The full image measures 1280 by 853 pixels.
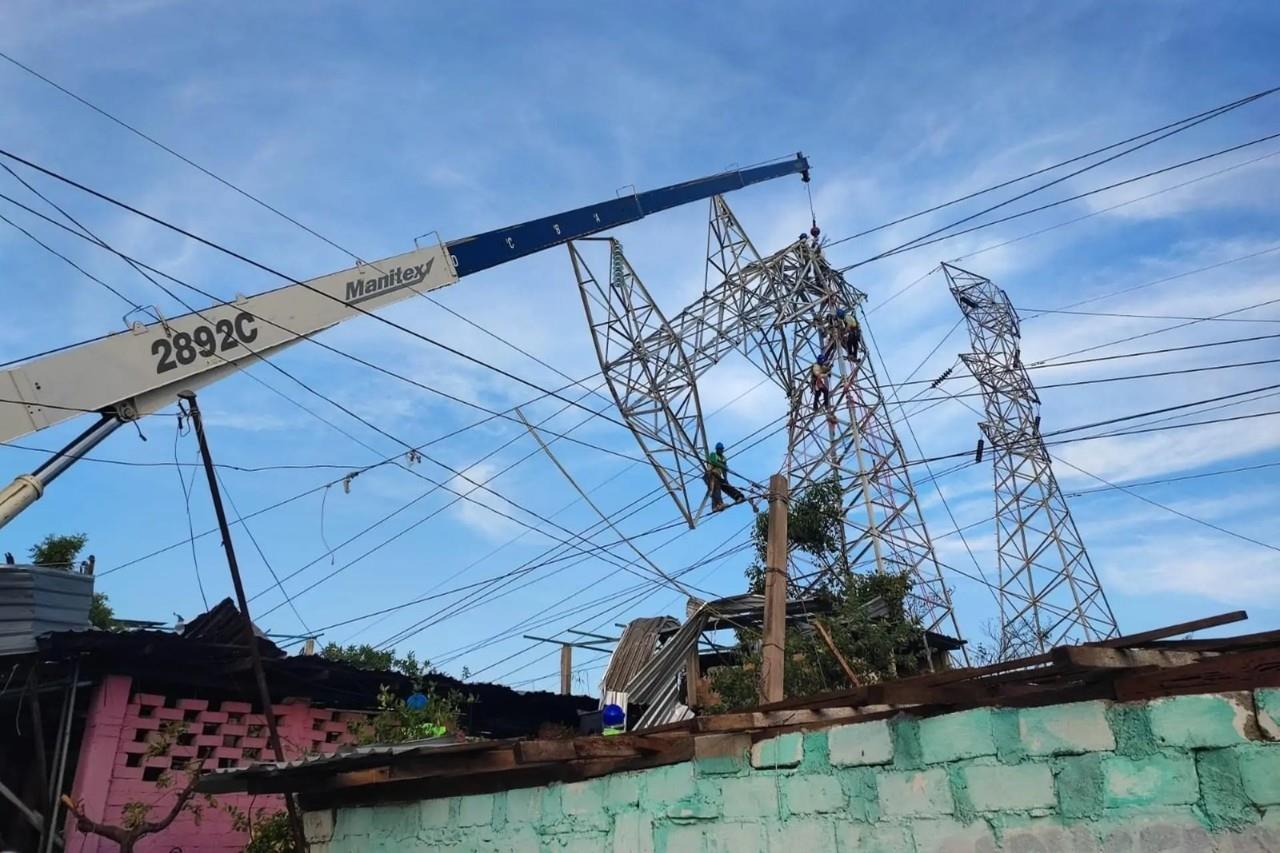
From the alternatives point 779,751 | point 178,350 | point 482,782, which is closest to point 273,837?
point 482,782

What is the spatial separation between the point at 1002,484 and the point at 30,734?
18.8 m

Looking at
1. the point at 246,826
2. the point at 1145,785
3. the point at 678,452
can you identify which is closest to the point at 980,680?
the point at 1145,785

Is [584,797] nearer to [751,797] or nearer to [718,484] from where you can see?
[751,797]

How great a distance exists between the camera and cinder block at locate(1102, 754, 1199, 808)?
4.17 meters

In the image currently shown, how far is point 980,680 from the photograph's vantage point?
191 inches

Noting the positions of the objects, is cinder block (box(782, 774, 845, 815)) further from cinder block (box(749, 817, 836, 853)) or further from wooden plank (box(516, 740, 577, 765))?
wooden plank (box(516, 740, 577, 765))

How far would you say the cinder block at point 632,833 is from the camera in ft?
20.6

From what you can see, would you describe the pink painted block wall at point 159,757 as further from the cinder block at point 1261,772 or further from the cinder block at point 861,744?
the cinder block at point 1261,772

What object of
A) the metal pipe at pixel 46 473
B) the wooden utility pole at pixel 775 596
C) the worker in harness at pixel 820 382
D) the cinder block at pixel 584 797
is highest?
the worker in harness at pixel 820 382

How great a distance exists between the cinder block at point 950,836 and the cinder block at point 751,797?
94 centimetres

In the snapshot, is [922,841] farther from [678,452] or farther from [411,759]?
[678,452]

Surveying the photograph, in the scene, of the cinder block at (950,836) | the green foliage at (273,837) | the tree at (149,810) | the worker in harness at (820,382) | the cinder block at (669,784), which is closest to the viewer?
the cinder block at (950,836)

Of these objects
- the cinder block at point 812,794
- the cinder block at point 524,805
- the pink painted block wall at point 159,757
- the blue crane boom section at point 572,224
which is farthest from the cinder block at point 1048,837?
the blue crane boom section at point 572,224

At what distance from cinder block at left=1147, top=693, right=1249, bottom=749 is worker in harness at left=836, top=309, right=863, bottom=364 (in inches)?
590
